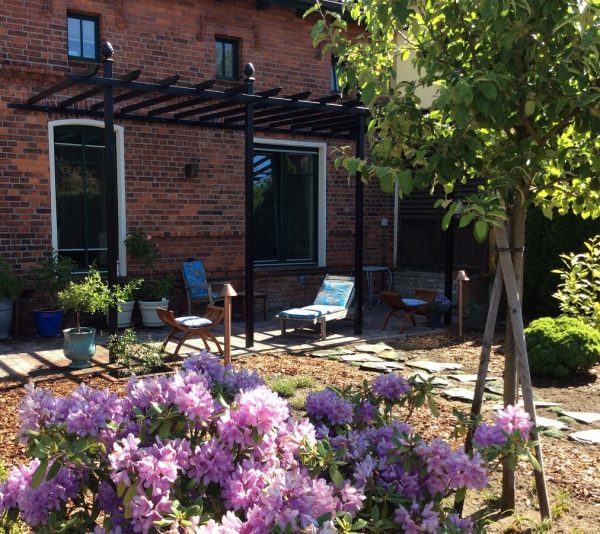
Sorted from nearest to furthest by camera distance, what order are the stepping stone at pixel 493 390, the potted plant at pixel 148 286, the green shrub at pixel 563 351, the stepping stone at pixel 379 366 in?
the stepping stone at pixel 493 390 < the green shrub at pixel 563 351 < the stepping stone at pixel 379 366 < the potted plant at pixel 148 286

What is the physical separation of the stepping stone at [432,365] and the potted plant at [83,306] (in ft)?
11.0

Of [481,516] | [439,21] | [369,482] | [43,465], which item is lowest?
[481,516]

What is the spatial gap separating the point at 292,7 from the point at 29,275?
6.02 metres

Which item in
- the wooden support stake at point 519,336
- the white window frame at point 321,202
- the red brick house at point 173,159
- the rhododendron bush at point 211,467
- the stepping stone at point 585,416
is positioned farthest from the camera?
the white window frame at point 321,202

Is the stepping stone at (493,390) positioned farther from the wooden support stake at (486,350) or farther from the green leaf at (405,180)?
the green leaf at (405,180)

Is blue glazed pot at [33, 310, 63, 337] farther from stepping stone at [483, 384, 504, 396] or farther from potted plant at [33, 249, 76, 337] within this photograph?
stepping stone at [483, 384, 504, 396]

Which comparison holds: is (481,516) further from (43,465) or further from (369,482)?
(43,465)

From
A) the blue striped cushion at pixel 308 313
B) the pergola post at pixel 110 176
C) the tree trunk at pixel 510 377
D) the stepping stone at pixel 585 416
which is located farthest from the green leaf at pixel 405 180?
the blue striped cushion at pixel 308 313

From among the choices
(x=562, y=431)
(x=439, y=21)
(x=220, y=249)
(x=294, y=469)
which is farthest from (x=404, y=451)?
(x=220, y=249)

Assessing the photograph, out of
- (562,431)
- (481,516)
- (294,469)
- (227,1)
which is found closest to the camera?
(294,469)

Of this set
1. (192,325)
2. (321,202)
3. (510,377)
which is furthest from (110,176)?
(321,202)

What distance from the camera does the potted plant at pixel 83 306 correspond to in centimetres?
657

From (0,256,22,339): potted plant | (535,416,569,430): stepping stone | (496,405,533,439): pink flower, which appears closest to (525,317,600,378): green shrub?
(535,416,569,430): stepping stone

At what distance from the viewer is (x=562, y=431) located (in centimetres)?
500
